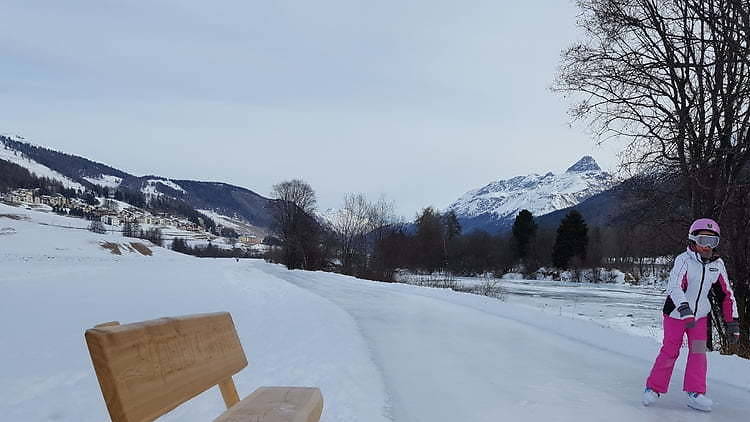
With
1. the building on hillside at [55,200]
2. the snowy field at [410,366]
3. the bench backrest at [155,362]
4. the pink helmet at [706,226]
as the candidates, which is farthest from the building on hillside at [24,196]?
the pink helmet at [706,226]

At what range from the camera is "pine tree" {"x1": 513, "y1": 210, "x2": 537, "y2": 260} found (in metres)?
73.4

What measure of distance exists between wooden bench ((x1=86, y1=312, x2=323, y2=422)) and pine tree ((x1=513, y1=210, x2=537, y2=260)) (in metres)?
73.3

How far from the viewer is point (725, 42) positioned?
8.90 meters

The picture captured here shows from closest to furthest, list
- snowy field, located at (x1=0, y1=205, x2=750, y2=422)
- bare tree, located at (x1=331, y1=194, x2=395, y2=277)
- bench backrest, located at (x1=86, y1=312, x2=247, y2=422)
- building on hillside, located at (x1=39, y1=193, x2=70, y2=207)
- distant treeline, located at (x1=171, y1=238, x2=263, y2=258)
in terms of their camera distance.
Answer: bench backrest, located at (x1=86, y1=312, x2=247, y2=422), snowy field, located at (x1=0, y1=205, x2=750, y2=422), bare tree, located at (x1=331, y1=194, x2=395, y2=277), distant treeline, located at (x1=171, y1=238, x2=263, y2=258), building on hillside, located at (x1=39, y1=193, x2=70, y2=207)

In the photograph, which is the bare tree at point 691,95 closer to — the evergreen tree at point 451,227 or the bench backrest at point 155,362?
the bench backrest at point 155,362

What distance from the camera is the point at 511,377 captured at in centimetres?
622

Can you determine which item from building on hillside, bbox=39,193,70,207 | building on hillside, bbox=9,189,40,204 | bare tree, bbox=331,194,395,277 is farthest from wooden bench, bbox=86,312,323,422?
building on hillside, bbox=39,193,70,207

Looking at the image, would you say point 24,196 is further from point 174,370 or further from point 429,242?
point 174,370

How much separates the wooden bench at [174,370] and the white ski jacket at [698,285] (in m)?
3.73

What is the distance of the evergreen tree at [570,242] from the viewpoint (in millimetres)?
64688

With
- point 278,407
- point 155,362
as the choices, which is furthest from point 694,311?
point 155,362

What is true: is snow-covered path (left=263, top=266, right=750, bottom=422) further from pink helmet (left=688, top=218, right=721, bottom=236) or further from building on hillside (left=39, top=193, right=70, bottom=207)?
building on hillside (left=39, top=193, right=70, bottom=207)

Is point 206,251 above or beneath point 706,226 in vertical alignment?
beneath

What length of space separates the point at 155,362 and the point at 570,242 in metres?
67.2
